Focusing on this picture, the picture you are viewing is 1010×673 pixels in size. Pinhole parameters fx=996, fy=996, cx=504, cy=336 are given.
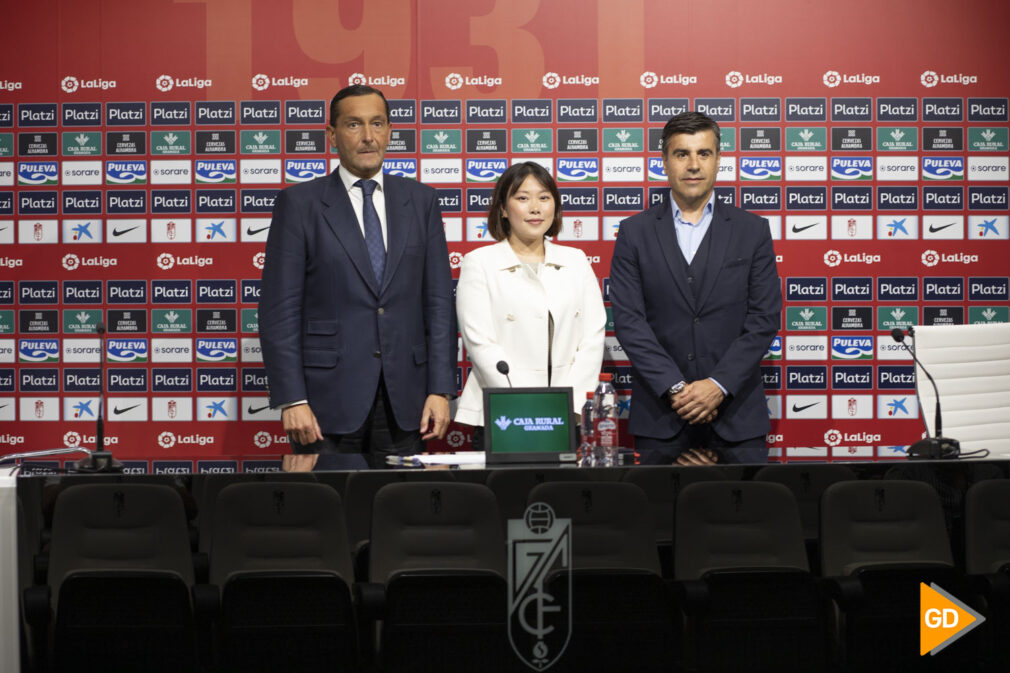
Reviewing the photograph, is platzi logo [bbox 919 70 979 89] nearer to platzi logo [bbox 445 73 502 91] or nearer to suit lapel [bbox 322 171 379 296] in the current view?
platzi logo [bbox 445 73 502 91]

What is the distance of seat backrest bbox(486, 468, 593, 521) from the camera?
7.27 feet

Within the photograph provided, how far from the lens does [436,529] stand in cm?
222

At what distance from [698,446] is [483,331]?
0.89 metres

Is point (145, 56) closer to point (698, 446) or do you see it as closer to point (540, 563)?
point (698, 446)

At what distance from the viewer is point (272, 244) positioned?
350cm

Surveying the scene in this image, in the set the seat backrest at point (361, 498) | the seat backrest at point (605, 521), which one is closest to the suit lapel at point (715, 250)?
the seat backrest at point (605, 521)

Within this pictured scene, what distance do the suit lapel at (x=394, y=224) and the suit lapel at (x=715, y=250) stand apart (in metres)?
1.10

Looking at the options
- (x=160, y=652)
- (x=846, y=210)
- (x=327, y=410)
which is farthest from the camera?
(x=846, y=210)

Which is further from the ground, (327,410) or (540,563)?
(327,410)

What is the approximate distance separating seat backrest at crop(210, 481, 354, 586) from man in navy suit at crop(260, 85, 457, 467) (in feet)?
3.81

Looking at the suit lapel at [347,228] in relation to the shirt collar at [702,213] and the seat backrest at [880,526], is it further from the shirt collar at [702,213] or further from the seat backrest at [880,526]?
the seat backrest at [880,526]

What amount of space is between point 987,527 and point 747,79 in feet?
8.89

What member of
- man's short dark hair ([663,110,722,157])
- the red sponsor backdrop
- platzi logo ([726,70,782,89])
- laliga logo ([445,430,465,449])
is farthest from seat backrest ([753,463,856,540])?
platzi logo ([726,70,782,89])

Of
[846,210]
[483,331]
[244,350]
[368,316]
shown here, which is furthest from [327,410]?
[846,210]
